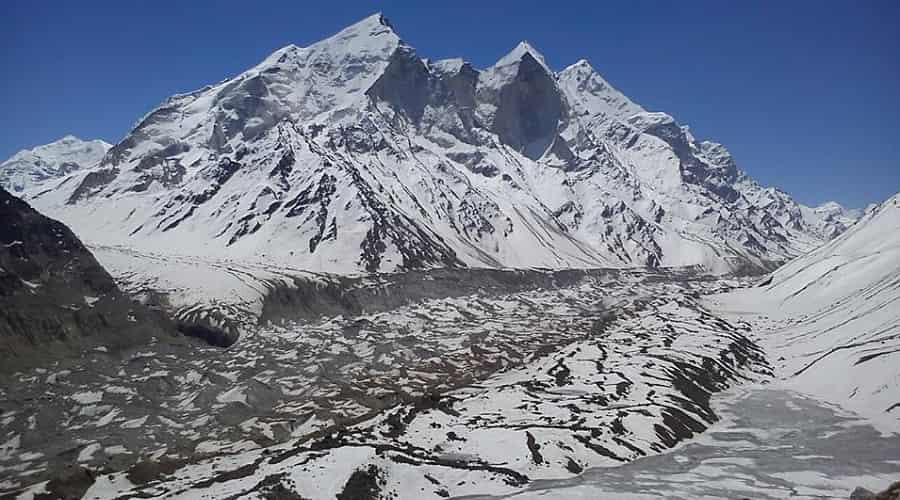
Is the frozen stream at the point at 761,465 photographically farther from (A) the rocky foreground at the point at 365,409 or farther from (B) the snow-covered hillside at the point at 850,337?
(B) the snow-covered hillside at the point at 850,337

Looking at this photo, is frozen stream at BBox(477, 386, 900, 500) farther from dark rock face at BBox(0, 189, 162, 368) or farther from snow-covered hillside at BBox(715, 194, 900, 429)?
dark rock face at BBox(0, 189, 162, 368)

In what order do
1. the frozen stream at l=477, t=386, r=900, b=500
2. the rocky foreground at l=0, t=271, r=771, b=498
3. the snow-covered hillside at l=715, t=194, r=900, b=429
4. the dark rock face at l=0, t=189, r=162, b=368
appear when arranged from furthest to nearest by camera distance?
1. the dark rock face at l=0, t=189, r=162, b=368
2. the snow-covered hillside at l=715, t=194, r=900, b=429
3. the rocky foreground at l=0, t=271, r=771, b=498
4. the frozen stream at l=477, t=386, r=900, b=500

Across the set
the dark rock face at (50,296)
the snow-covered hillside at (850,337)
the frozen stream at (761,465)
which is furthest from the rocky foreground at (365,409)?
the snow-covered hillside at (850,337)

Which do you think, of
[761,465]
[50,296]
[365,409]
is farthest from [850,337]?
[50,296]

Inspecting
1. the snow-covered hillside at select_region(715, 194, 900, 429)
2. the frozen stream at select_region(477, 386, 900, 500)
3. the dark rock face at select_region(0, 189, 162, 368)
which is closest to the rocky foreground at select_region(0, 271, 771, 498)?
the frozen stream at select_region(477, 386, 900, 500)

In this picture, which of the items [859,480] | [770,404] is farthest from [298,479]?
[770,404]

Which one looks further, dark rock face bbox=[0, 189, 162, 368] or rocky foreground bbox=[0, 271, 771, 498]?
dark rock face bbox=[0, 189, 162, 368]

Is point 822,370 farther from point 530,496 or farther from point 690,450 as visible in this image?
point 530,496

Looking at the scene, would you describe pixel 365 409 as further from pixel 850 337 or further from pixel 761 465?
pixel 850 337
